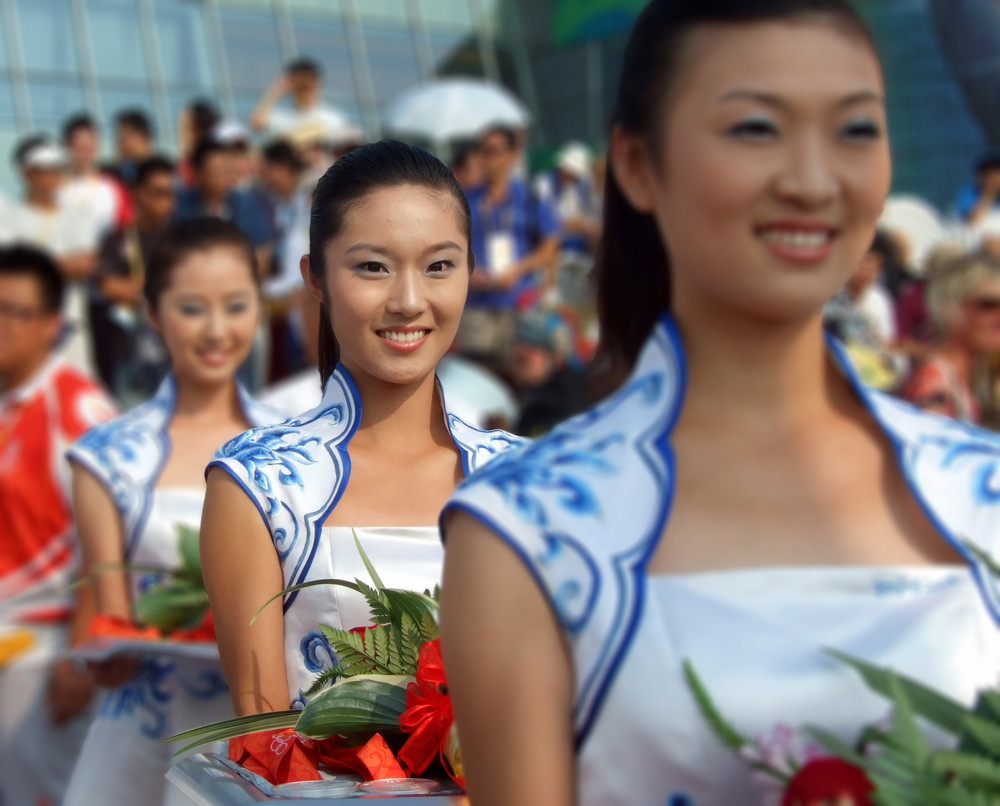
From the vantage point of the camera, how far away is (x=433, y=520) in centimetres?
232

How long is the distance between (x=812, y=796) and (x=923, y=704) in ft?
0.52

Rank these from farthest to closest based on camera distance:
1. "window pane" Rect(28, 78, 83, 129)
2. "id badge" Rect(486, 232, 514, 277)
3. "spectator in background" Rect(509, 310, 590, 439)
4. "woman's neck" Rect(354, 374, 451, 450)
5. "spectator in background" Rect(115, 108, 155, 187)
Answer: "window pane" Rect(28, 78, 83, 129)
"spectator in background" Rect(115, 108, 155, 187)
"id badge" Rect(486, 232, 514, 277)
"spectator in background" Rect(509, 310, 590, 439)
"woman's neck" Rect(354, 374, 451, 450)

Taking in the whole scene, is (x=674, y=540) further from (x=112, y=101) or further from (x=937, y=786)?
(x=112, y=101)

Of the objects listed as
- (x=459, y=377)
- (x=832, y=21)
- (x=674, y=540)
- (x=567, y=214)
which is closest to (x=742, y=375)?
(x=674, y=540)

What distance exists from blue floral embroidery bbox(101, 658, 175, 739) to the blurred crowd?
293cm

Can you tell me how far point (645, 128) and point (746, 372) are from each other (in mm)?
290

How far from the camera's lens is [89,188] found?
25.5 ft

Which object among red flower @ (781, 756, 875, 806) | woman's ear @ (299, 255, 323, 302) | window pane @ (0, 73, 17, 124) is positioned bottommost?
red flower @ (781, 756, 875, 806)

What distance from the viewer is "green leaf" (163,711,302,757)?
1860mm

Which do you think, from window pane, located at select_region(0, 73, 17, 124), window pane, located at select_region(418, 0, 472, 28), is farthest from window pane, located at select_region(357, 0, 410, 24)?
window pane, located at select_region(0, 73, 17, 124)

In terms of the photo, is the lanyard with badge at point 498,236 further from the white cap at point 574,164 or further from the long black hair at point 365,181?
the long black hair at point 365,181

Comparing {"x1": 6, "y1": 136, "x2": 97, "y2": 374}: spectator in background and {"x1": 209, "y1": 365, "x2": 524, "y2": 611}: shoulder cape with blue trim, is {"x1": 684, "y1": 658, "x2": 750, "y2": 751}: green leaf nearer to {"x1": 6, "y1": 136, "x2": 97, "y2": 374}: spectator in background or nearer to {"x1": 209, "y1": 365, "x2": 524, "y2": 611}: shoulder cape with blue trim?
{"x1": 209, "y1": 365, "x2": 524, "y2": 611}: shoulder cape with blue trim

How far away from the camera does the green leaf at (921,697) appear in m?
1.37

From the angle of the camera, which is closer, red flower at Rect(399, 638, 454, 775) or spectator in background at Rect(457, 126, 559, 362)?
red flower at Rect(399, 638, 454, 775)
